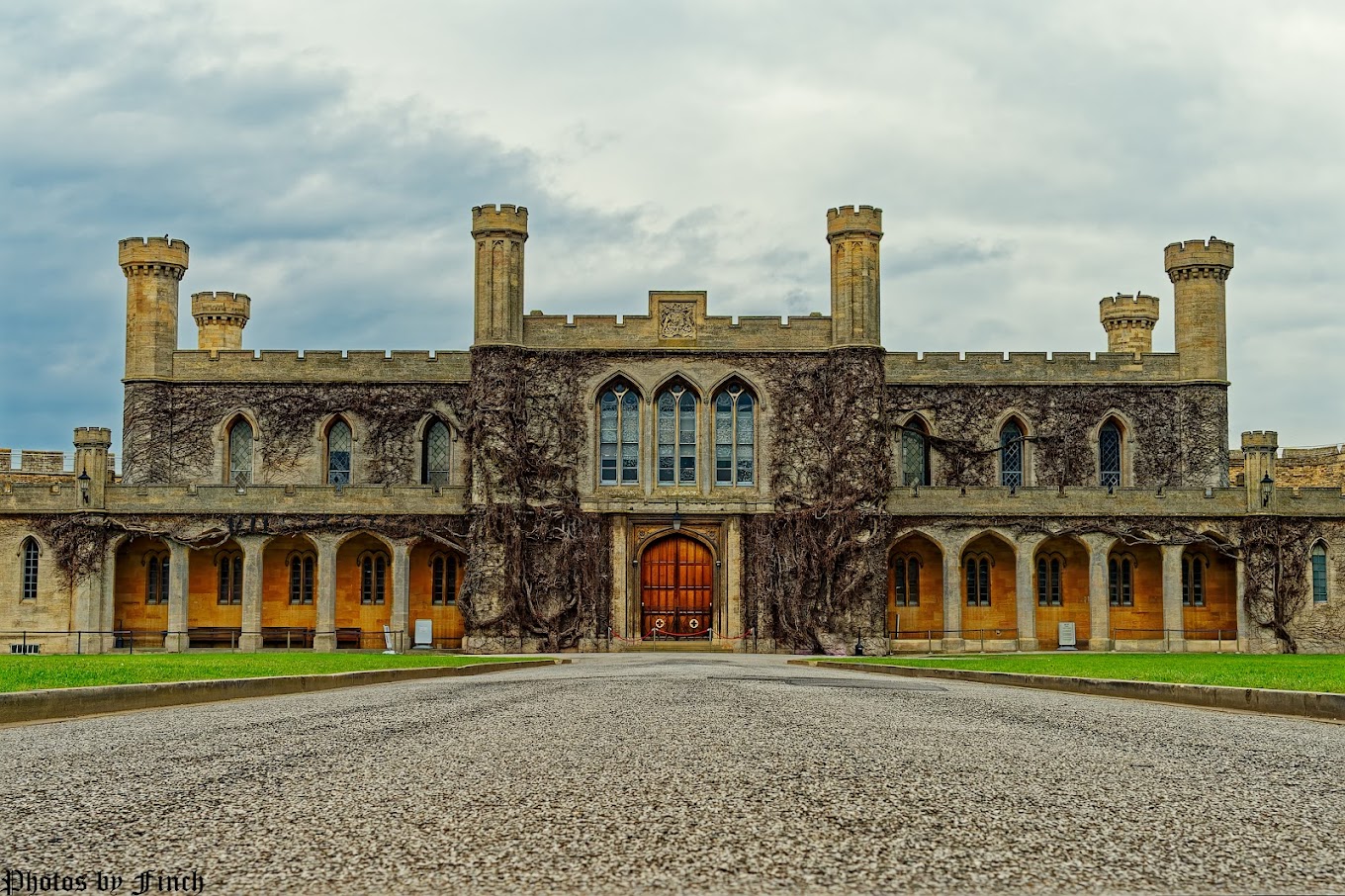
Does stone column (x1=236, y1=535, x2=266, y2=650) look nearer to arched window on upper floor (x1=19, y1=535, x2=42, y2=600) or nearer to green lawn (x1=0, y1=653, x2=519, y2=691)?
arched window on upper floor (x1=19, y1=535, x2=42, y2=600)

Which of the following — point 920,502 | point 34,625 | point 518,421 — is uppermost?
point 518,421

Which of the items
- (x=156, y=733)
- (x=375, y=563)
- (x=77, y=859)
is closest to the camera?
(x=77, y=859)

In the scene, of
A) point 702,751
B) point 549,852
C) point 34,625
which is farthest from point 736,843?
point 34,625

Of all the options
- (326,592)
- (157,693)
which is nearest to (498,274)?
(326,592)

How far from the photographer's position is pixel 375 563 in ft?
135

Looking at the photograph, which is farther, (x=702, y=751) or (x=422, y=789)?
(x=702, y=751)

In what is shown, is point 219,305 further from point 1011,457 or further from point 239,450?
point 1011,457

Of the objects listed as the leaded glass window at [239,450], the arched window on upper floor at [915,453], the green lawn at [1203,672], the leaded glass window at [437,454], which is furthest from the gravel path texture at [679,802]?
the leaded glass window at [239,450]

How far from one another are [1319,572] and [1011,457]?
9.61 meters

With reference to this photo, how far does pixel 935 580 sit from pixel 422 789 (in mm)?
33612

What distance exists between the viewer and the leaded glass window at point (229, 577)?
41041 mm

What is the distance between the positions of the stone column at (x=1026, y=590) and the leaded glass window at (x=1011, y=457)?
14.7 ft

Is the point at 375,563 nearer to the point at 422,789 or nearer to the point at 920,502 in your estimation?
the point at 920,502

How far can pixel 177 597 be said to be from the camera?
39.3 metres
